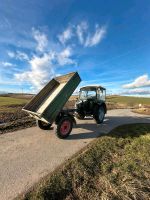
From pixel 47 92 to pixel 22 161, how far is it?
13.7 feet

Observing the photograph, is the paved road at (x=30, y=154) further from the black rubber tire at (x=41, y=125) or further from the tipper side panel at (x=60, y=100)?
the tipper side panel at (x=60, y=100)

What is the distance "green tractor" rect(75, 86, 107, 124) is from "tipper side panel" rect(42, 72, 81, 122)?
2189 millimetres

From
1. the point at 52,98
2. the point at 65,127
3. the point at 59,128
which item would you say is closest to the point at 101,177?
the point at 59,128

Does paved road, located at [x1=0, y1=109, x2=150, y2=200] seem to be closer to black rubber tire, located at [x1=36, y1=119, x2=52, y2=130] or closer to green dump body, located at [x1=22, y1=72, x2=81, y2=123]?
black rubber tire, located at [x1=36, y1=119, x2=52, y2=130]

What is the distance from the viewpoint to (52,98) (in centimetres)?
720

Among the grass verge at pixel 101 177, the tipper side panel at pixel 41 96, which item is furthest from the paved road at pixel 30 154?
the tipper side panel at pixel 41 96

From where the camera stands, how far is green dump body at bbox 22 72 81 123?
6.04m

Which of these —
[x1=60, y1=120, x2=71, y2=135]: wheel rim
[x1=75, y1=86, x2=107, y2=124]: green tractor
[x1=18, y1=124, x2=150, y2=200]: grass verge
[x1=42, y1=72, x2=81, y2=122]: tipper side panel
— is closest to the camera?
[x1=18, y1=124, x2=150, y2=200]: grass verge

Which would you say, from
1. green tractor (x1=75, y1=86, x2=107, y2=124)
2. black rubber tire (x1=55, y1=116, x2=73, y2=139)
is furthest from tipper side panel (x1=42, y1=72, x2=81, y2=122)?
green tractor (x1=75, y1=86, x2=107, y2=124)

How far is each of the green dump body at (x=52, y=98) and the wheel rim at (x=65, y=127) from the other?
0.68 m

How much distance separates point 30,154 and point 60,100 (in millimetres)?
2487

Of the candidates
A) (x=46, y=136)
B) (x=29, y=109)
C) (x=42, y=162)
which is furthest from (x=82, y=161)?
(x=29, y=109)

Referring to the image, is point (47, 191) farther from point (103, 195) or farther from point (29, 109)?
point (29, 109)

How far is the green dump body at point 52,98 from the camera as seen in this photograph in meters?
6.04
